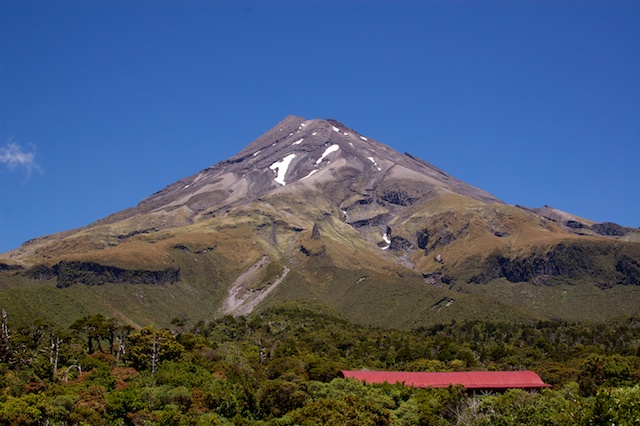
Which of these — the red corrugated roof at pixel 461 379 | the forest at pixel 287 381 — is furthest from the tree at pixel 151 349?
the red corrugated roof at pixel 461 379

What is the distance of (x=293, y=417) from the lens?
58.2m

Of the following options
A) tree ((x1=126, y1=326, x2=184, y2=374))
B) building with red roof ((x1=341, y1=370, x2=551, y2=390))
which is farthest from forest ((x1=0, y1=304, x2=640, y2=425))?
building with red roof ((x1=341, y1=370, x2=551, y2=390))

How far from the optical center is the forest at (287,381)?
5712 cm

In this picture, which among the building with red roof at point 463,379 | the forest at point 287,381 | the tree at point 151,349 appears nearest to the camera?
the forest at point 287,381

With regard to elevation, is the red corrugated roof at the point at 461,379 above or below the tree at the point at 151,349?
below

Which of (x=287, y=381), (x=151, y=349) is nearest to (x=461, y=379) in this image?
(x=287, y=381)

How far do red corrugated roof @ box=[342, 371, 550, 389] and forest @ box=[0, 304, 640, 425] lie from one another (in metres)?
2.19

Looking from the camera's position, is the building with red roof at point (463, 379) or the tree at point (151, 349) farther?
the tree at point (151, 349)

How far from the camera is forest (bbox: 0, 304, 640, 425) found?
57.1m

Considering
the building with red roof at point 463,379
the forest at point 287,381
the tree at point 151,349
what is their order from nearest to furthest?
the forest at point 287,381, the building with red roof at point 463,379, the tree at point 151,349

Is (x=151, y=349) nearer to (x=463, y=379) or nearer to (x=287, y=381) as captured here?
(x=287, y=381)

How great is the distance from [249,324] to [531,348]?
5868 centimetres

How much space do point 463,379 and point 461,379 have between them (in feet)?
0.84

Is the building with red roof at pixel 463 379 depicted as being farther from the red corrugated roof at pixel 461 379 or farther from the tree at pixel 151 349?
the tree at pixel 151 349
